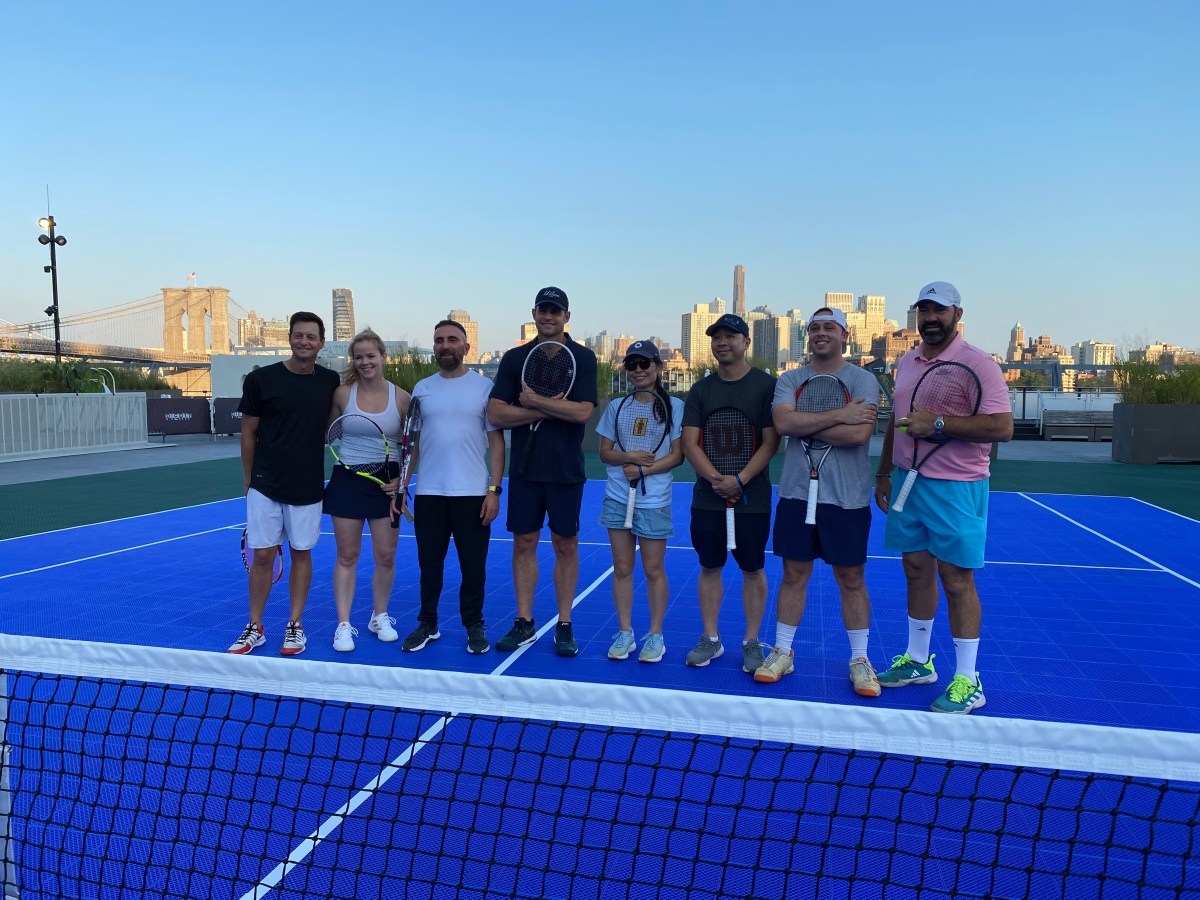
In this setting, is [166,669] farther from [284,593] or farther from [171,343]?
[171,343]

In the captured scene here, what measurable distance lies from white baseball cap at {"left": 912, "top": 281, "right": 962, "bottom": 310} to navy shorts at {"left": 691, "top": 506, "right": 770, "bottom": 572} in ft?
4.59

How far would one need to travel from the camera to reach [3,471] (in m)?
16.0

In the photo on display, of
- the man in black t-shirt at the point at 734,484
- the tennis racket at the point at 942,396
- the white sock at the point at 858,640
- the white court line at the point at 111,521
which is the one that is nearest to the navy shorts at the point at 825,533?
the man in black t-shirt at the point at 734,484

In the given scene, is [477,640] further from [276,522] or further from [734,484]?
[734,484]

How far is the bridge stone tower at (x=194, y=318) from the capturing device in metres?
96.1

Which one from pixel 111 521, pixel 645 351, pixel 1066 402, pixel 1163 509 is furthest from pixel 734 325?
pixel 1066 402

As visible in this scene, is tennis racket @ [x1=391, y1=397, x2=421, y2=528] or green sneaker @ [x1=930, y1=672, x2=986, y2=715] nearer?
green sneaker @ [x1=930, y1=672, x2=986, y2=715]

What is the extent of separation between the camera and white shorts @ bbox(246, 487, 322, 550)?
4.92 meters

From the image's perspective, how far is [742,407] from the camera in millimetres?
4684

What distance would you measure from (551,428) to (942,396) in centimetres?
214

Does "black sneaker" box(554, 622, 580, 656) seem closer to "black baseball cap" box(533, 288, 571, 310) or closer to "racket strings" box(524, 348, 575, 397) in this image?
"racket strings" box(524, 348, 575, 397)

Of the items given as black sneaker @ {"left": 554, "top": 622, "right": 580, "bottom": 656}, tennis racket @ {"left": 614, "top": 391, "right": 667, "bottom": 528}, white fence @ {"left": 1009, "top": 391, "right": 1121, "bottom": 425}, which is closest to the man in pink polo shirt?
tennis racket @ {"left": 614, "top": 391, "right": 667, "bottom": 528}

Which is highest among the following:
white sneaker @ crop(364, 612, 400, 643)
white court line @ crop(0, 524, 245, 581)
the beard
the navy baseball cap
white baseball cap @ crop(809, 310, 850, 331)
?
white baseball cap @ crop(809, 310, 850, 331)

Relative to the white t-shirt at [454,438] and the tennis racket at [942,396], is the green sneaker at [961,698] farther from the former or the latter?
the white t-shirt at [454,438]
